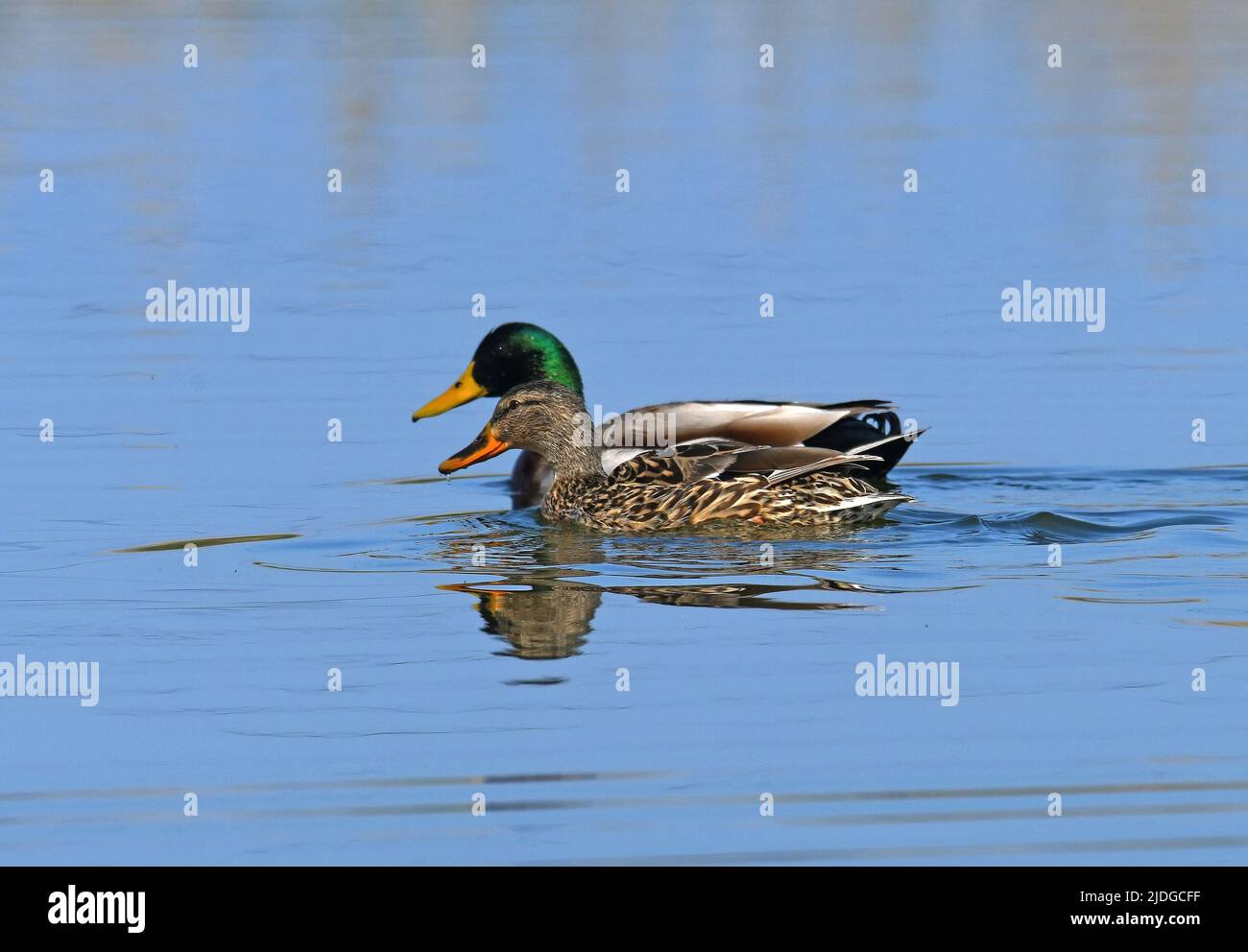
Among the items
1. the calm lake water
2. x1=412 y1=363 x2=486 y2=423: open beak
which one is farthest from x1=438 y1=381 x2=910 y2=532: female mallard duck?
x1=412 y1=363 x2=486 y2=423: open beak

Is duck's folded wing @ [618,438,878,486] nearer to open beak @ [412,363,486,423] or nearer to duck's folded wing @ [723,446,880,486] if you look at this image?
duck's folded wing @ [723,446,880,486]

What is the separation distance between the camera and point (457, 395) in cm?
1215

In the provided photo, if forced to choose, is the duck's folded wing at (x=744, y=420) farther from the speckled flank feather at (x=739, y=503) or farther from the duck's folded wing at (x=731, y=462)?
the speckled flank feather at (x=739, y=503)

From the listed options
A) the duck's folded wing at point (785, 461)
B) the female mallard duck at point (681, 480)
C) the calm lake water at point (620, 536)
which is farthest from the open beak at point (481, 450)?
the duck's folded wing at point (785, 461)

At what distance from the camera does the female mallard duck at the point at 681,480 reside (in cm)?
1077

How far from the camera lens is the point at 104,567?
32.3 ft

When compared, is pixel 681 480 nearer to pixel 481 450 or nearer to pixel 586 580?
pixel 481 450

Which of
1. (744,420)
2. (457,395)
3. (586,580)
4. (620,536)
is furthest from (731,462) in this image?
(457,395)

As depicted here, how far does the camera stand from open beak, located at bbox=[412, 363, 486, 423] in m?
12.0

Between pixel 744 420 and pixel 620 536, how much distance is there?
84cm

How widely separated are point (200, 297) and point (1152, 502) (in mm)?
7243

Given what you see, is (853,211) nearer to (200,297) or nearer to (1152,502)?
(200,297)

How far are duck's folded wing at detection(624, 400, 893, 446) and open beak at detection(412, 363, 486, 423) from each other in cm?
131

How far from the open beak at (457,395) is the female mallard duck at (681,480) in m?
0.62
